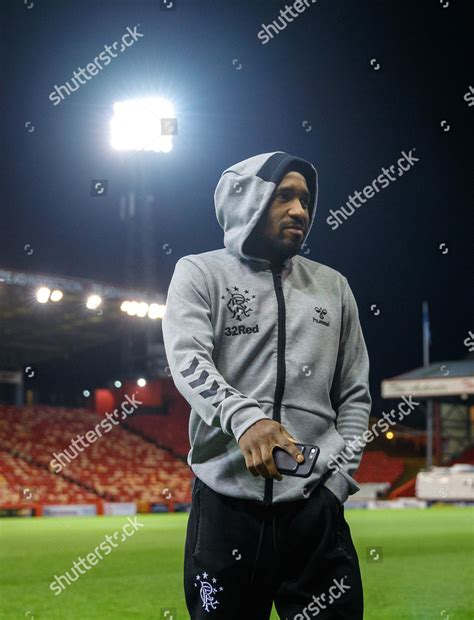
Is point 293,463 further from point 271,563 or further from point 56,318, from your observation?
point 56,318

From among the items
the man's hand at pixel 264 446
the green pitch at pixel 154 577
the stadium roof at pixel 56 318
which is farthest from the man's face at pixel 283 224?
the stadium roof at pixel 56 318

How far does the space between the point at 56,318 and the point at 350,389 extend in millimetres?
28854

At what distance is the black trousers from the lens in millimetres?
2369

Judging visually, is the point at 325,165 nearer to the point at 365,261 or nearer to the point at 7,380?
the point at 365,261

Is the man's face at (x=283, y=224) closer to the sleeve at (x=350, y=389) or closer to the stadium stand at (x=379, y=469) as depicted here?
the sleeve at (x=350, y=389)

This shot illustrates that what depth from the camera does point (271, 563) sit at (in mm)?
2381

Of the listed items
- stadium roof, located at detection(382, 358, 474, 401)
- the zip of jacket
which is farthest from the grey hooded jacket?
stadium roof, located at detection(382, 358, 474, 401)

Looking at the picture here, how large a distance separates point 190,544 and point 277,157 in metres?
1.22

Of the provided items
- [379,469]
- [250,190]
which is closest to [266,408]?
[250,190]

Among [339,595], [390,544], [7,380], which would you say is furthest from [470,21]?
[7,380]

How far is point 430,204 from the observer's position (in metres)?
25.2

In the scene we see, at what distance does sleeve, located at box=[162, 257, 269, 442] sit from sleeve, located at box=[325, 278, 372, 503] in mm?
411

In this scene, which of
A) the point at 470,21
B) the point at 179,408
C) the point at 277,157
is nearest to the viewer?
the point at 277,157

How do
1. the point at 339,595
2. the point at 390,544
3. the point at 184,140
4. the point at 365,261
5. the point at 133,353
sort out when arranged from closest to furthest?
1. the point at 339,595
2. the point at 390,544
3. the point at 184,140
4. the point at 365,261
5. the point at 133,353
